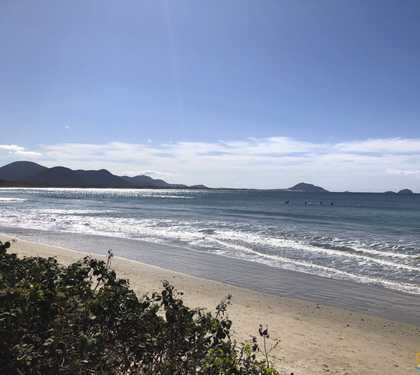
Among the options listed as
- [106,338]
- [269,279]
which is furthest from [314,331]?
[106,338]

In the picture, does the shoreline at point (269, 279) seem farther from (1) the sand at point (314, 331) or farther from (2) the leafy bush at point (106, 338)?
(2) the leafy bush at point (106, 338)

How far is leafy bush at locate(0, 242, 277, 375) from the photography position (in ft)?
8.08

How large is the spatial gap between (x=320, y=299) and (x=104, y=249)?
10.6 metres

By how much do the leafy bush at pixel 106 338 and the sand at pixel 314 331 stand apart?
296 centimetres

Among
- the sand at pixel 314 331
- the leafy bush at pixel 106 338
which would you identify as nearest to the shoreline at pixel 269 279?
the sand at pixel 314 331

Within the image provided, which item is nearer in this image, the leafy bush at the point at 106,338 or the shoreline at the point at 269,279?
the leafy bush at the point at 106,338

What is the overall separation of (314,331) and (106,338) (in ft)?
18.0

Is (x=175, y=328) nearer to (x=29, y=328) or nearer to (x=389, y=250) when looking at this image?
(x=29, y=328)

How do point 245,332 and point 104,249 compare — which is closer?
point 245,332

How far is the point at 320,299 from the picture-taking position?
31.3ft

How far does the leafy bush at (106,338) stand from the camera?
2.46 metres

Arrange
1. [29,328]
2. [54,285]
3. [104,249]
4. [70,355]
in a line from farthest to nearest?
[104,249], [54,285], [29,328], [70,355]

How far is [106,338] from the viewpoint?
2756 millimetres

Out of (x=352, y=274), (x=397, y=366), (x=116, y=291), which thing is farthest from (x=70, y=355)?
(x=352, y=274)
